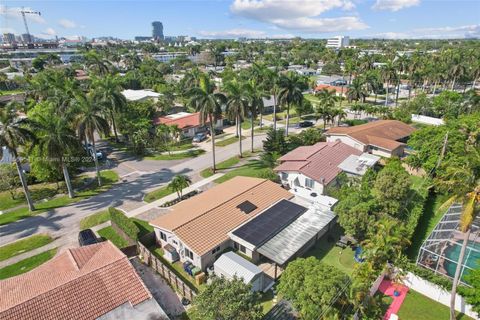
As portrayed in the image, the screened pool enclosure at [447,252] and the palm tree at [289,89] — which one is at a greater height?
the palm tree at [289,89]

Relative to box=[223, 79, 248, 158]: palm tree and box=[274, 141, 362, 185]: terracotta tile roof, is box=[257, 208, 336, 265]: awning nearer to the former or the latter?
box=[274, 141, 362, 185]: terracotta tile roof

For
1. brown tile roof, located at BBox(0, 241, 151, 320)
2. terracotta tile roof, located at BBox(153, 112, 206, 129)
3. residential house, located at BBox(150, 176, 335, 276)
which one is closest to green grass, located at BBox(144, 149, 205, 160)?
terracotta tile roof, located at BBox(153, 112, 206, 129)

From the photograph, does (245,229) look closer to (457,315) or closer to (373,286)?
(373,286)

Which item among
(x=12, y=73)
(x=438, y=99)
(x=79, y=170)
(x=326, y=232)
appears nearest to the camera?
(x=326, y=232)

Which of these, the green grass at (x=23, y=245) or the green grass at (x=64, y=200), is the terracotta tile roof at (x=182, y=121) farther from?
the green grass at (x=23, y=245)

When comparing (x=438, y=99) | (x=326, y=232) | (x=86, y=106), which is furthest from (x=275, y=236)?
(x=438, y=99)

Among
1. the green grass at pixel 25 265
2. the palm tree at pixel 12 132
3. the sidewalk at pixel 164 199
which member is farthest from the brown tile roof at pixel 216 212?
the palm tree at pixel 12 132
